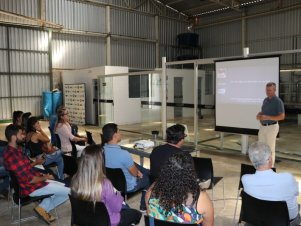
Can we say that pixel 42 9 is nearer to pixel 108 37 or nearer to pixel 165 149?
pixel 108 37

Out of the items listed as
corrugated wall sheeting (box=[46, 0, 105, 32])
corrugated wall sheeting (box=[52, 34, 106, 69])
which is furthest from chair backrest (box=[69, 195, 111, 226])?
corrugated wall sheeting (box=[46, 0, 105, 32])

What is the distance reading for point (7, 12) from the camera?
12.5 meters

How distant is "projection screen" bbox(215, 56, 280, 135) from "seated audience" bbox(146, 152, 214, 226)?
445 centimetres

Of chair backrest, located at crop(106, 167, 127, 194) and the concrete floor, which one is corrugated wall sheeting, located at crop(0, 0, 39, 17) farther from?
chair backrest, located at crop(106, 167, 127, 194)

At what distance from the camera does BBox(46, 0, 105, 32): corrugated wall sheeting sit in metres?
14.1

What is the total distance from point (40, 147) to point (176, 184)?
3.37m

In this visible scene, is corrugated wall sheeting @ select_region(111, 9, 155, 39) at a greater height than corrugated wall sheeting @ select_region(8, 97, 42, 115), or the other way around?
corrugated wall sheeting @ select_region(111, 9, 155, 39)

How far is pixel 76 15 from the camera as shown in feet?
48.5

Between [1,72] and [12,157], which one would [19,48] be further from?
[12,157]

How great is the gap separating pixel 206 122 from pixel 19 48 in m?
8.59

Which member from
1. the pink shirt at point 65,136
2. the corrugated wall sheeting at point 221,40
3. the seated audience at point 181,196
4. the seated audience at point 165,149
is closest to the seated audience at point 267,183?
the seated audience at point 181,196

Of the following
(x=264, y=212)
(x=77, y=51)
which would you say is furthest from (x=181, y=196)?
(x=77, y=51)

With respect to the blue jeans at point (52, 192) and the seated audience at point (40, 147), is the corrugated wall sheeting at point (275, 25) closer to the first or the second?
the seated audience at point (40, 147)

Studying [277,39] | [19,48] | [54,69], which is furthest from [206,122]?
[19,48]
